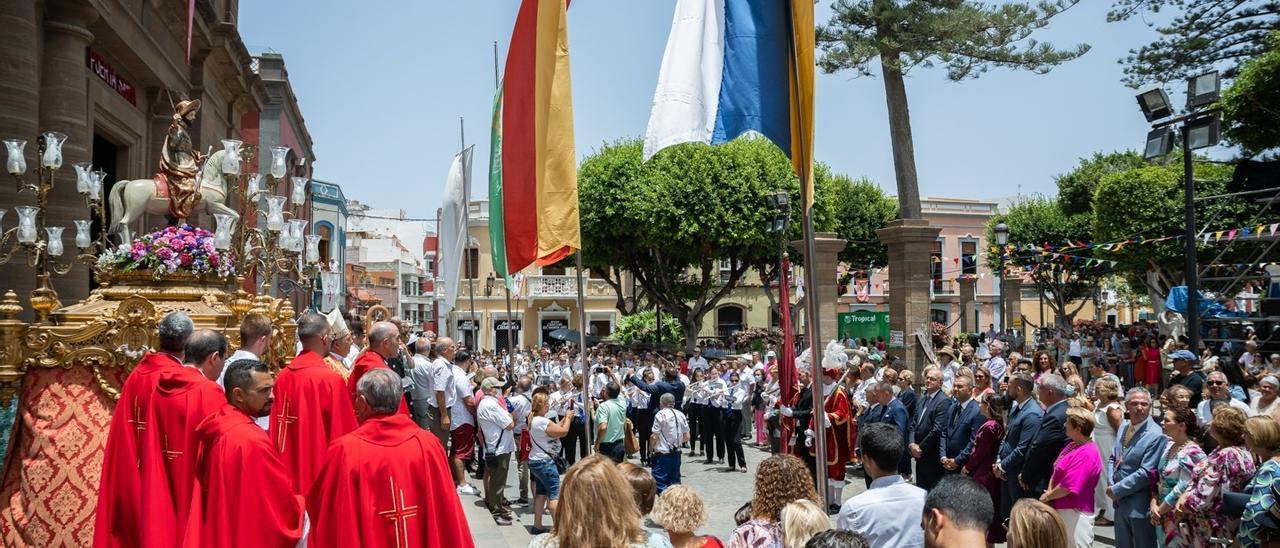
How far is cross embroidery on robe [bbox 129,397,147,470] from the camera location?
17.2ft

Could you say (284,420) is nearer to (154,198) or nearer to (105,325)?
(105,325)

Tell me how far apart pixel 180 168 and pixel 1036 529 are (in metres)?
7.74

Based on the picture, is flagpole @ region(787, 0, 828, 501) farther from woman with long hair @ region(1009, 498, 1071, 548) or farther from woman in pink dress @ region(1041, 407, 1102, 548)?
woman in pink dress @ region(1041, 407, 1102, 548)

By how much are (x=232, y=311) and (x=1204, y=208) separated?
3705cm

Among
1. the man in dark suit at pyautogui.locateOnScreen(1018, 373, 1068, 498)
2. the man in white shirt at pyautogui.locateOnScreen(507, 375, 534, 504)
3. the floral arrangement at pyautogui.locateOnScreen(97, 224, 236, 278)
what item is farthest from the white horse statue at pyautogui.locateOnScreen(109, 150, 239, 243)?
the man in dark suit at pyautogui.locateOnScreen(1018, 373, 1068, 498)

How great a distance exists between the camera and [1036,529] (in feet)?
12.0

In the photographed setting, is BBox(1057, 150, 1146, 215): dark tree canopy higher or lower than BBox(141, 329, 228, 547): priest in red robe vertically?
higher

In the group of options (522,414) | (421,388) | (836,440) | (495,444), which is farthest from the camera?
(522,414)

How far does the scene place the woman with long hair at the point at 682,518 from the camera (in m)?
3.95

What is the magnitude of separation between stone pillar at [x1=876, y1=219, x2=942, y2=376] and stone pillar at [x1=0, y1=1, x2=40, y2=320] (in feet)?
45.1

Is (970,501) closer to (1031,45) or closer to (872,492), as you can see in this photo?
(872,492)

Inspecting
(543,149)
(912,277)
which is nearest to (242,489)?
(543,149)

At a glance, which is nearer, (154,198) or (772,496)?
(772,496)

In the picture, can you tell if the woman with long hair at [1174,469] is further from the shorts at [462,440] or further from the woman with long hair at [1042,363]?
the shorts at [462,440]
